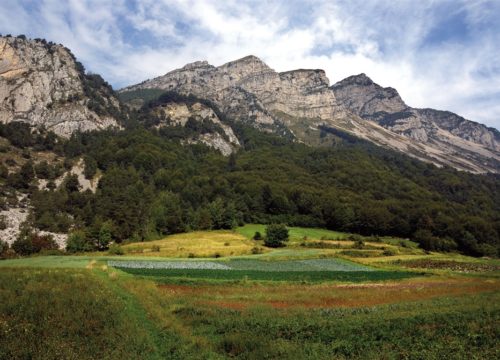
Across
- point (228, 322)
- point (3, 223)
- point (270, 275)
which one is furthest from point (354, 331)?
point (3, 223)

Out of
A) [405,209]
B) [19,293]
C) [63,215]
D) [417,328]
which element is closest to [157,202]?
[63,215]

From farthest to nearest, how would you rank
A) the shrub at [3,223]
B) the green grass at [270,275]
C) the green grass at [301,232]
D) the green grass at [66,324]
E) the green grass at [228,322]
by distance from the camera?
1. the shrub at [3,223]
2. the green grass at [301,232]
3. the green grass at [270,275]
4. the green grass at [228,322]
5. the green grass at [66,324]

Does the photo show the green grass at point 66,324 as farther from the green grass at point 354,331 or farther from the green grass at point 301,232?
the green grass at point 301,232

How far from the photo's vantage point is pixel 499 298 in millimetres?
38469

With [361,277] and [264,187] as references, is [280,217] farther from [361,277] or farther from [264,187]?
[361,277]

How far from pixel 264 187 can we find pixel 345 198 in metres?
40.4

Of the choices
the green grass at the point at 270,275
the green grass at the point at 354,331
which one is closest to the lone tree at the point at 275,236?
the green grass at the point at 270,275

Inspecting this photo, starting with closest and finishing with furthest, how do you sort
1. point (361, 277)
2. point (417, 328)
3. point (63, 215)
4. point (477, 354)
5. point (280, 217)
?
point (477, 354) → point (417, 328) → point (361, 277) → point (63, 215) → point (280, 217)

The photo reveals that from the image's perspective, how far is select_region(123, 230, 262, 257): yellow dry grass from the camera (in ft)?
312

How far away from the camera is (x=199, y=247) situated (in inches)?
4156

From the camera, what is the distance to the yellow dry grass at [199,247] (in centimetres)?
9506

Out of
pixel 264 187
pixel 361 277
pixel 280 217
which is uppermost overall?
pixel 264 187

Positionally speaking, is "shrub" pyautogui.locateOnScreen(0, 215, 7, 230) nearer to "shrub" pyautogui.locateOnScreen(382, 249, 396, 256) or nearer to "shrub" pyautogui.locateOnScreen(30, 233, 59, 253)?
"shrub" pyautogui.locateOnScreen(30, 233, 59, 253)

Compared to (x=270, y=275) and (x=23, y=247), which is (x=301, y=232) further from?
(x=23, y=247)
